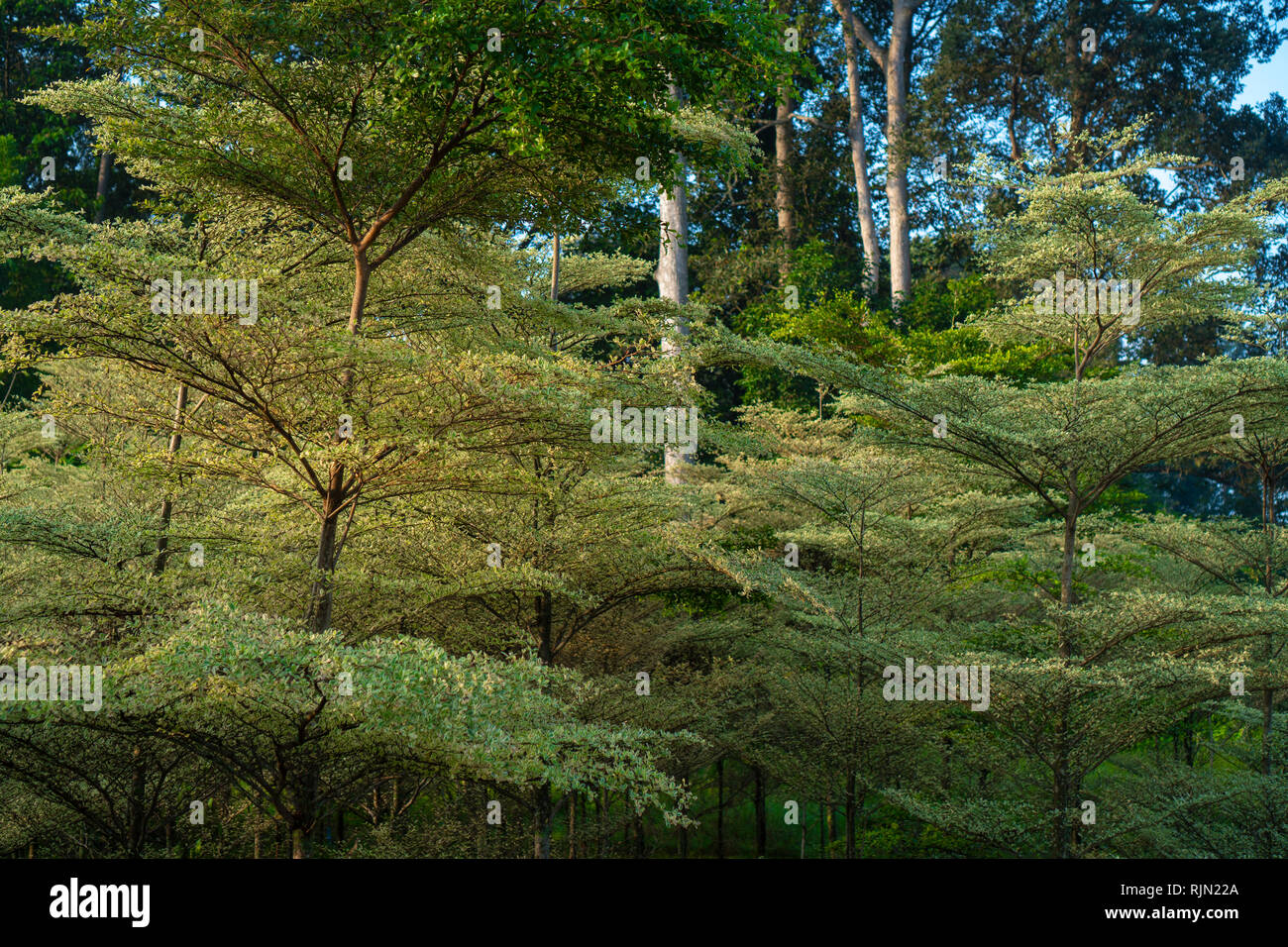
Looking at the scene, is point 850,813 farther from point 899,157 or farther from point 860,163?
point 860,163

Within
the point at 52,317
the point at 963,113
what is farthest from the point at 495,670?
the point at 963,113

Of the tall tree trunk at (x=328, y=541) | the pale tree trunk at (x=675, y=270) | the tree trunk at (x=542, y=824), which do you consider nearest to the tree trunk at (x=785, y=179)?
the pale tree trunk at (x=675, y=270)

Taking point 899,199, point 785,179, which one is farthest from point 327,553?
point 785,179

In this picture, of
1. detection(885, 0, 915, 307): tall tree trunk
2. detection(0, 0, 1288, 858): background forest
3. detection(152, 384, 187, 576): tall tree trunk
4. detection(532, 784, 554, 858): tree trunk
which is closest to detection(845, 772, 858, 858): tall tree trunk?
detection(0, 0, 1288, 858): background forest

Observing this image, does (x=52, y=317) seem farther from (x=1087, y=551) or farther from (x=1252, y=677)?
(x=1252, y=677)

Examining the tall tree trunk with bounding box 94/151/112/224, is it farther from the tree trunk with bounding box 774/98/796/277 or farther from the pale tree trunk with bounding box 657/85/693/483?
the tree trunk with bounding box 774/98/796/277

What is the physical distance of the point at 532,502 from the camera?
420 inches

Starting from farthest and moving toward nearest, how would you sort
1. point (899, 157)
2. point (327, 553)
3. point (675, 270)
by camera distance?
1. point (899, 157)
2. point (675, 270)
3. point (327, 553)

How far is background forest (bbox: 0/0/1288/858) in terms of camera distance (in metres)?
6.67

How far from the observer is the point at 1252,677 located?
9.69m

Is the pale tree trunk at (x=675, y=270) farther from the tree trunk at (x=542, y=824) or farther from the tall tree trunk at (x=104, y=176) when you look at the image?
the tall tree trunk at (x=104, y=176)

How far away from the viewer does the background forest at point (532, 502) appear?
21.9 ft
